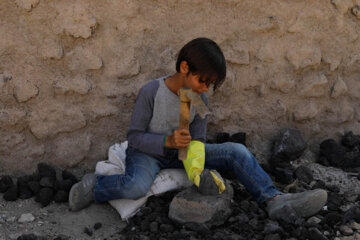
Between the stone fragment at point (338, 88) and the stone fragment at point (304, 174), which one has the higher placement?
the stone fragment at point (338, 88)

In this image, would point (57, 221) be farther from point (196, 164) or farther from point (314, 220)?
point (314, 220)

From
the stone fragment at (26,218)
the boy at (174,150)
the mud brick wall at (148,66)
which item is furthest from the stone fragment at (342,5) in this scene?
the stone fragment at (26,218)

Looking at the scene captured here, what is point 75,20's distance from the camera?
10.6 ft

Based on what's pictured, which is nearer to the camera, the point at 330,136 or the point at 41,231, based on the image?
Answer: the point at 41,231

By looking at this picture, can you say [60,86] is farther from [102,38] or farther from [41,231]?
[41,231]

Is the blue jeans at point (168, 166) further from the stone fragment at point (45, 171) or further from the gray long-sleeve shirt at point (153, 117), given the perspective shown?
the stone fragment at point (45, 171)

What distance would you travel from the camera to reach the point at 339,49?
3.97 m

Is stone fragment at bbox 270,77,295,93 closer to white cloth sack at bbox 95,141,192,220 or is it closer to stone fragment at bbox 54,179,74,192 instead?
white cloth sack at bbox 95,141,192,220

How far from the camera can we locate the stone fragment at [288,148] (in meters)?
3.65

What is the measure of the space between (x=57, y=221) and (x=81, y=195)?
8.9 inches

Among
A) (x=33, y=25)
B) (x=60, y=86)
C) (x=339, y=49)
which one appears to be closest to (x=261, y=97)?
(x=339, y=49)

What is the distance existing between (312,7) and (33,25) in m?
2.35

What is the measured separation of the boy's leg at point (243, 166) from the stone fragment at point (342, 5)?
1686mm

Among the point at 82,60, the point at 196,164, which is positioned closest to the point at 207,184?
the point at 196,164
